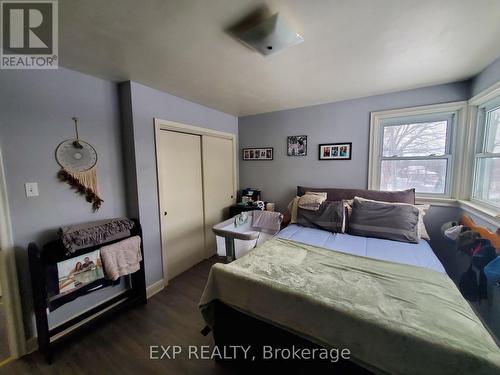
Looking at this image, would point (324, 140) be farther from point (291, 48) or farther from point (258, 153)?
point (291, 48)

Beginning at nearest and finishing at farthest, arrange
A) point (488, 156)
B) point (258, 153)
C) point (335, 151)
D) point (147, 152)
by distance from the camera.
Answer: point (488, 156) → point (147, 152) → point (335, 151) → point (258, 153)

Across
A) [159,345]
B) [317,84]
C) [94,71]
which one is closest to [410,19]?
[317,84]

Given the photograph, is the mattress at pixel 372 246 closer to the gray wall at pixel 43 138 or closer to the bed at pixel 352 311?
the bed at pixel 352 311

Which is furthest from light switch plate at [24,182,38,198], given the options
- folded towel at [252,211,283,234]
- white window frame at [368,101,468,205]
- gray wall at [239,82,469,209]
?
white window frame at [368,101,468,205]

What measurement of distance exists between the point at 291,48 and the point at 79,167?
2.05 m

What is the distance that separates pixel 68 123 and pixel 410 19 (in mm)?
2626

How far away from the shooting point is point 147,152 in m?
2.24

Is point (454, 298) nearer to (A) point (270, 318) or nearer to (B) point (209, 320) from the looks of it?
(A) point (270, 318)

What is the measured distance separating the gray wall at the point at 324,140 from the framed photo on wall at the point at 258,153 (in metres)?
0.07

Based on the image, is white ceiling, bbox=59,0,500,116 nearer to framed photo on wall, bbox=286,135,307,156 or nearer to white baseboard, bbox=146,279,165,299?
framed photo on wall, bbox=286,135,307,156

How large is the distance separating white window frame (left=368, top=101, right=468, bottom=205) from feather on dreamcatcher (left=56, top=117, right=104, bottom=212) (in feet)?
10.3

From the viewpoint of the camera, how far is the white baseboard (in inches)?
90.7

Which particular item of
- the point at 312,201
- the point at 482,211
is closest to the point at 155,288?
the point at 312,201

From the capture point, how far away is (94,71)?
72.0 inches
